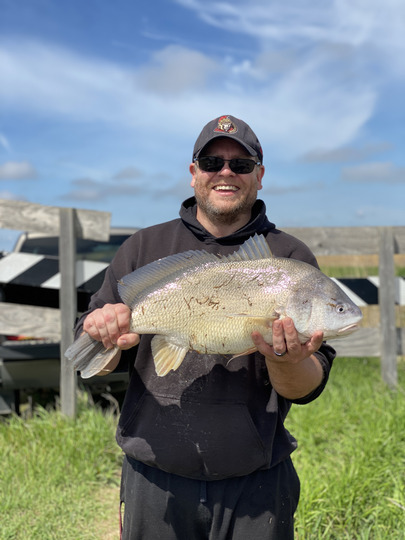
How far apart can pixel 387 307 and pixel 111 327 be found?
14.5ft

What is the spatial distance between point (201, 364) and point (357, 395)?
3.51m

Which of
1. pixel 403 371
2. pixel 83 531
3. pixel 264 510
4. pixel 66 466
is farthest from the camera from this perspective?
pixel 403 371

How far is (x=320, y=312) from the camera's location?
2.28 metres

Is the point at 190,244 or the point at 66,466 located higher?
the point at 190,244

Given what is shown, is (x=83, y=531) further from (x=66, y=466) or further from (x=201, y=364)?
(x=201, y=364)

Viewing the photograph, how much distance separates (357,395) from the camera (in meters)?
5.52

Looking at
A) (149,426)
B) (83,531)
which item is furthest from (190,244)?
(83,531)

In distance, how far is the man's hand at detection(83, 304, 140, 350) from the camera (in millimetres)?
2309

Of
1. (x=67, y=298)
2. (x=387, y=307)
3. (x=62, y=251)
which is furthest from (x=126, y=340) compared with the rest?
(x=387, y=307)

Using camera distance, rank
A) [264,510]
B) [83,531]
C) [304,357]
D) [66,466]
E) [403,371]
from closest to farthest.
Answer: [304,357] < [264,510] < [83,531] < [66,466] < [403,371]

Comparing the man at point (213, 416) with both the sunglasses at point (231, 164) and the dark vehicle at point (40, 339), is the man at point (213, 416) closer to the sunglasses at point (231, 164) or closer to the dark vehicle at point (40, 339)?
the sunglasses at point (231, 164)

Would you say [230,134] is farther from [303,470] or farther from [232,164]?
[303,470]

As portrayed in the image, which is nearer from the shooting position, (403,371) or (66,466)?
(66,466)

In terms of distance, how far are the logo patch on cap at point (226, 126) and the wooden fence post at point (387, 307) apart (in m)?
3.78
